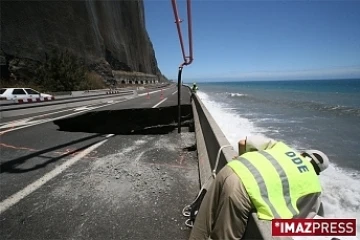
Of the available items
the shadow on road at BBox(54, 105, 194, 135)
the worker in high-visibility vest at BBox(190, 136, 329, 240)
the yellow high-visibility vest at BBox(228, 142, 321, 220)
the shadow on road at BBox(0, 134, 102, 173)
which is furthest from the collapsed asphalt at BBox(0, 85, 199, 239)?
the yellow high-visibility vest at BBox(228, 142, 321, 220)

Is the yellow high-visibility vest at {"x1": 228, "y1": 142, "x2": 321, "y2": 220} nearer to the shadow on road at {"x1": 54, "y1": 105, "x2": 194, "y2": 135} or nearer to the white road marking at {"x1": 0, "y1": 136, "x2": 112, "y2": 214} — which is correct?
the white road marking at {"x1": 0, "y1": 136, "x2": 112, "y2": 214}

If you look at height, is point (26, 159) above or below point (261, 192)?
below

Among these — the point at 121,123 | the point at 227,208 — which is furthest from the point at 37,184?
the point at 121,123

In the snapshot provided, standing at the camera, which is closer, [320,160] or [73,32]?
[320,160]

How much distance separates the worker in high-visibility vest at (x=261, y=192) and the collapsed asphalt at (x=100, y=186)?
113 centimetres

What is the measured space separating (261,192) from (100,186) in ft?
10.5

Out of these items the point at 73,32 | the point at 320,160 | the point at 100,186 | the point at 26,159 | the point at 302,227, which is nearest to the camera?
the point at 302,227

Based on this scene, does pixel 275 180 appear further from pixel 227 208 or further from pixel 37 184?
pixel 37 184

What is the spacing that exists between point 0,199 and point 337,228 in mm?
4367

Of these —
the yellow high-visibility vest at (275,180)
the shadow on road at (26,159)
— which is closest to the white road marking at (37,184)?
the shadow on road at (26,159)

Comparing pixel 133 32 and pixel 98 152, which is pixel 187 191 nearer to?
pixel 98 152

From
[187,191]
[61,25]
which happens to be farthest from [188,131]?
[61,25]

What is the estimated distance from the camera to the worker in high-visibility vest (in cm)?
198

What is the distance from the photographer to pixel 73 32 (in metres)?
42.7
